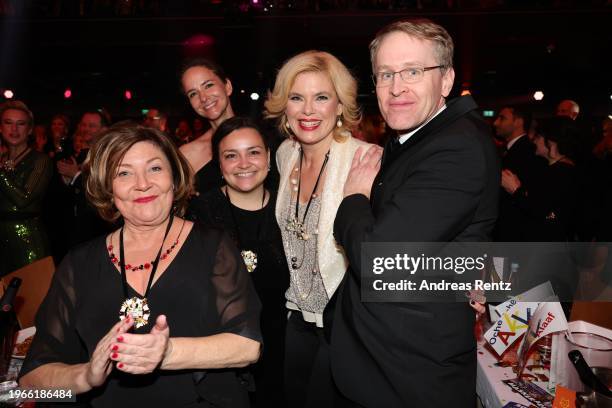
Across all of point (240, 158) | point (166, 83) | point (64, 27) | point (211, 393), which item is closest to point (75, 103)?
point (166, 83)

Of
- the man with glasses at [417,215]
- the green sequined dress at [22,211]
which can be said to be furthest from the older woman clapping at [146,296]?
the green sequined dress at [22,211]

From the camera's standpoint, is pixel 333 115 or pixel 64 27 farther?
pixel 64 27

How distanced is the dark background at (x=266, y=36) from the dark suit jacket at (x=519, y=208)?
191 inches

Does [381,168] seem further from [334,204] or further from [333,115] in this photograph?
[333,115]

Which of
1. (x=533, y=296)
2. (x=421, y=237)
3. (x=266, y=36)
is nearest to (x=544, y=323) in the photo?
(x=533, y=296)

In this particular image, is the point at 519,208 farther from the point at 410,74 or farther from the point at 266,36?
the point at 266,36

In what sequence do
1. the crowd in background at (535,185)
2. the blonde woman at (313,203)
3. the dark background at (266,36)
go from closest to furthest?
the blonde woman at (313,203)
the crowd in background at (535,185)
the dark background at (266,36)

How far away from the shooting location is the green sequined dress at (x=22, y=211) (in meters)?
4.12

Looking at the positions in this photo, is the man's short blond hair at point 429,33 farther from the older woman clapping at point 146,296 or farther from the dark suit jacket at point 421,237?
the older woman clapping at point 146,296

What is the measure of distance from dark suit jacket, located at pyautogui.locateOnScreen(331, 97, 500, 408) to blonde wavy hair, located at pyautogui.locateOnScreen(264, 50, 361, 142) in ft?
2.95

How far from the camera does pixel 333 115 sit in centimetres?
241

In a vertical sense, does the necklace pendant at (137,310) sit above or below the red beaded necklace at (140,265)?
below

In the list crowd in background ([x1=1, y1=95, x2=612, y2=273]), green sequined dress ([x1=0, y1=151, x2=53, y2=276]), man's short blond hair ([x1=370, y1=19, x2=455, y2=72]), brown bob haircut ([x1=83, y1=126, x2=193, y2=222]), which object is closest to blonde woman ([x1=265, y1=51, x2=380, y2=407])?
brown bob haircut ([x1=83, y1=126, x2=193, y2=222])

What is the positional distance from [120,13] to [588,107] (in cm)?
1230
